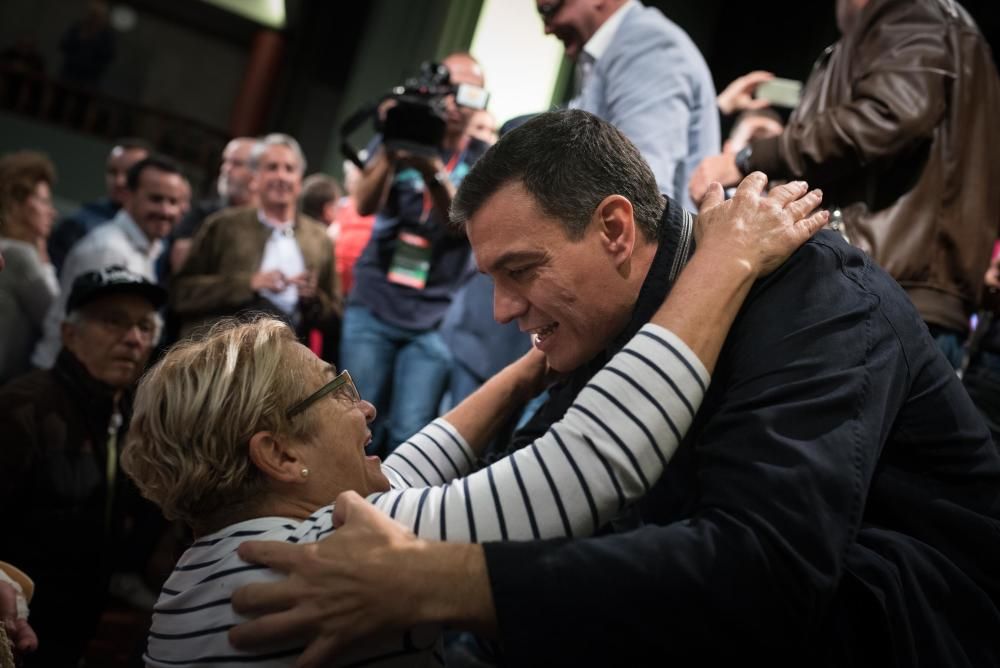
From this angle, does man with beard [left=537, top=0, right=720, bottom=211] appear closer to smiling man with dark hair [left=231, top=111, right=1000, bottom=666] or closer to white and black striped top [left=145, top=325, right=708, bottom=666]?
smiling man with dark hair [left=231, top=111, right=1000, bottom=666]

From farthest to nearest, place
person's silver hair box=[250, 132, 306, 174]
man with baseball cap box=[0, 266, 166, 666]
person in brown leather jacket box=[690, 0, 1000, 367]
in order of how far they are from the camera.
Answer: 1. person's silver hair box=[250, 132, 306, 174]
2. man with baseball cap box=[0, 266, 166, 666]
3. person in brown leather jacket box=[690, 0, 1000, 367]

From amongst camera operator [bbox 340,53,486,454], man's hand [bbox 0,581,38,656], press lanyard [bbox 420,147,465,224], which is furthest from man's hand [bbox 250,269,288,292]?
man's hand [bbox 0,581,38,656]

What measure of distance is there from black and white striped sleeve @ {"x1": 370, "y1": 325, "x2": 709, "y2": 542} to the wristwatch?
3.57ft

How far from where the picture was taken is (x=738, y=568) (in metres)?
1.08

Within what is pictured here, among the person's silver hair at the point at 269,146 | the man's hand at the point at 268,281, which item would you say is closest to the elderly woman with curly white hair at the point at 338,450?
the man's hand at the point at 268,281

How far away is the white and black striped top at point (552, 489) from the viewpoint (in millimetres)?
1158

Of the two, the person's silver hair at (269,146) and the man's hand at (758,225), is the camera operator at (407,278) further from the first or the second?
the man's hand at (758,225)

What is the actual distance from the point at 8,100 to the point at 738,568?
12271 millimetres

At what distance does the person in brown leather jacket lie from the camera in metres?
2.05

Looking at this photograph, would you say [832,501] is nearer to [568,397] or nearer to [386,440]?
[568,397]

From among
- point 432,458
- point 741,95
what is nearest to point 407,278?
point 741,95

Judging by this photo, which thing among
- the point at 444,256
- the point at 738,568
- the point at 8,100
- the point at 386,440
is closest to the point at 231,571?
the point at 738,568

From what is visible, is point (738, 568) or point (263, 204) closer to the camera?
point (738, 568)

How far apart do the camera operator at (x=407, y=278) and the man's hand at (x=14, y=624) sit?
145 centimetres
